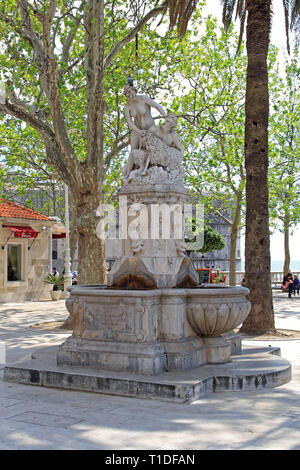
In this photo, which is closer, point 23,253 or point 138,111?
point 138,111

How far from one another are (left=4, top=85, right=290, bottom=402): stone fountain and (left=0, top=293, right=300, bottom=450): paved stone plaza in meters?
0.22

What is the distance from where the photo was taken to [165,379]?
21.2 feet

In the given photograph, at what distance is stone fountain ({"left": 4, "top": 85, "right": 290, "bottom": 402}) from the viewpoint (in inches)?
265

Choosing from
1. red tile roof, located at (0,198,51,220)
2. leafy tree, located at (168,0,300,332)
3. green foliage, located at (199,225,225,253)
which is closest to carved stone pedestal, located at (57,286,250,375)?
leafy tree, located at (168,0,300,332)

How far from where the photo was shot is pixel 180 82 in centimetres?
1938

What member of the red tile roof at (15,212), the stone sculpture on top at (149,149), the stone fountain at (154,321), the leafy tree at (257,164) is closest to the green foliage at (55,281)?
the red tile roof at (15,212)

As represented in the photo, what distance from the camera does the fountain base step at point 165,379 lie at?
6.22 meters

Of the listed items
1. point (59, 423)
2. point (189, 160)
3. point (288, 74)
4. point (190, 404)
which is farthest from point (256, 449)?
point (288, 74)

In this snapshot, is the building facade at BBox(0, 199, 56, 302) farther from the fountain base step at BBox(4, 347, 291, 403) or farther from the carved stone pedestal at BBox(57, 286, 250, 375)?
the fountain base step at BBox(4, 347, 291, 403)

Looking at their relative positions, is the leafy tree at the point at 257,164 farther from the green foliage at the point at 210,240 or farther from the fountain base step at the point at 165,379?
the green foliage at the point at 210,240

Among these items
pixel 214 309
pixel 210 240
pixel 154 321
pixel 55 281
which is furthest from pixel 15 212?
pixel 210 240

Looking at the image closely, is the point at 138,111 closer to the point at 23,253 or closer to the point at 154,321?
the point at 154,321

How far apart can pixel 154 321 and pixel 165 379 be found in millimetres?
891
